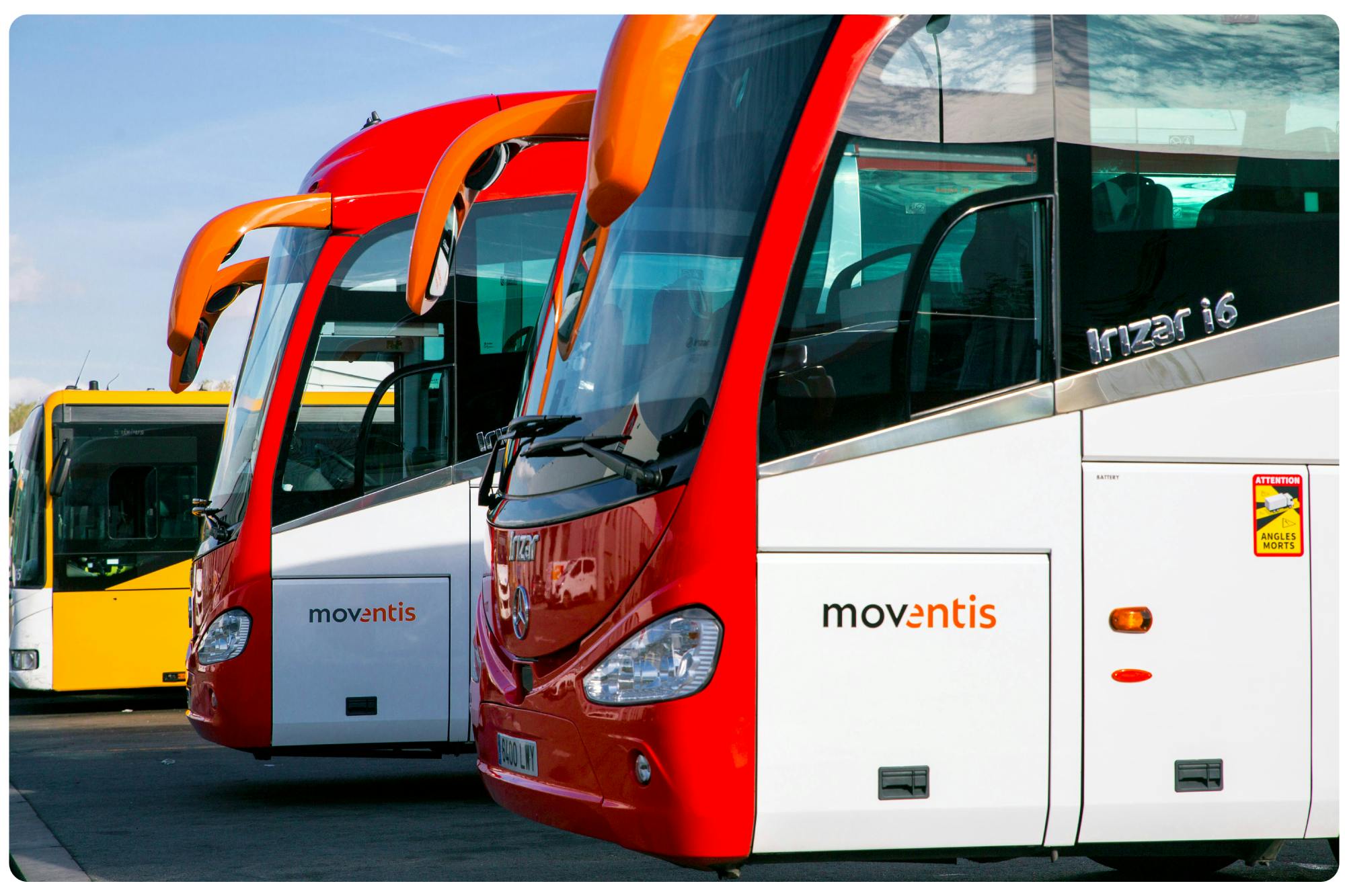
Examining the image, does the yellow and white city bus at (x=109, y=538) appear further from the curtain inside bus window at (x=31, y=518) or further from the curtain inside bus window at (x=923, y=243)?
the curtain inside bus window at (x=923, y=243)

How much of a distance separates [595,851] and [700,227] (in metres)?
3.43

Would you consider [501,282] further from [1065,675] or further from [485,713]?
[1065,675]

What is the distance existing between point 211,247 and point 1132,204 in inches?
156

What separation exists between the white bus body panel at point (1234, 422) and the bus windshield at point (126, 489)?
38.1 feet

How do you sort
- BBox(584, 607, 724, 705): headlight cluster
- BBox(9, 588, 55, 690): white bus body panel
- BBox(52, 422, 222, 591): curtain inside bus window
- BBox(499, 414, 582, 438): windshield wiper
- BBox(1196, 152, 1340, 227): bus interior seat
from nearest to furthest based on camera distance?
BBox(584, 607, 724, 705): headlight cluster
BBox(1196, 152, 1340, 227): bus interior seat
BBox(499, 414, 582, 438): windshield wiper
BBox(9, 588, 55, 690): white bus body panel
BBox(52, 422, 222, 591): curtain inside bus window

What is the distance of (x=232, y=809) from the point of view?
853 centimetres

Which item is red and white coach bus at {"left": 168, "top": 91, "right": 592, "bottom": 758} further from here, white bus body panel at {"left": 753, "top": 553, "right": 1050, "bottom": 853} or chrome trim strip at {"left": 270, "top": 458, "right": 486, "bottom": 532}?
white bus body panel at {"left": 753, "top": 553, "right": 1050, "bottom": 853}

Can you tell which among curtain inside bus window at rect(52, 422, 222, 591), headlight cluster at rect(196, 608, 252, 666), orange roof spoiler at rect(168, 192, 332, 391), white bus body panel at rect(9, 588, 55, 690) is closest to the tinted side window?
orange roof spoiler at rect(168, 192, 332, 391)

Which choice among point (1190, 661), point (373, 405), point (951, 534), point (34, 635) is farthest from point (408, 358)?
point (34, 635)

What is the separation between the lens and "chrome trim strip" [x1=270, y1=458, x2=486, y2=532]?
25.9 ft

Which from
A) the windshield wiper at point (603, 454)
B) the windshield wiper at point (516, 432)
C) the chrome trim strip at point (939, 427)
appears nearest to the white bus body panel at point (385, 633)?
the windshield wiper at point (516, 432)

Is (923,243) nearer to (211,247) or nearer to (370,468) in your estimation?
(211,247)

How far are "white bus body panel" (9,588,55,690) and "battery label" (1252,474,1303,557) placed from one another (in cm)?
1232

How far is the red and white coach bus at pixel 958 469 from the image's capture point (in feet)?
14.1
